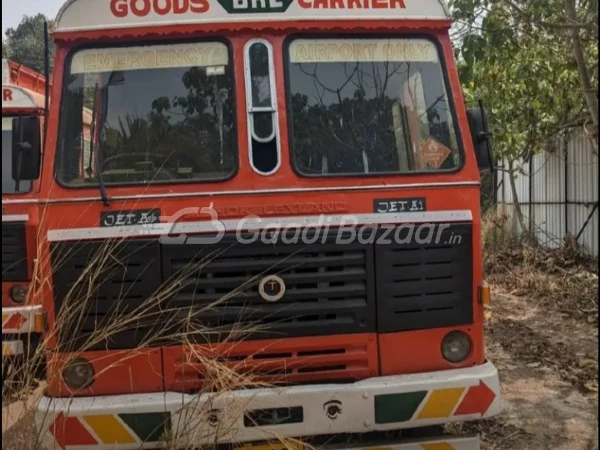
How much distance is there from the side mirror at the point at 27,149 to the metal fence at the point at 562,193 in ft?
28.3

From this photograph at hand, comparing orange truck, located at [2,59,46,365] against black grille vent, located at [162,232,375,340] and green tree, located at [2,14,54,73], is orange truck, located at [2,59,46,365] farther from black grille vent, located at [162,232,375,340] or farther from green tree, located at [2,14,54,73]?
green tree, located at [2,14,54,73]

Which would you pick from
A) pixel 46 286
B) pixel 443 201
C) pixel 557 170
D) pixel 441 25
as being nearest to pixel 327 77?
pixel 441 25

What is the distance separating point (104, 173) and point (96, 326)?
78 cm

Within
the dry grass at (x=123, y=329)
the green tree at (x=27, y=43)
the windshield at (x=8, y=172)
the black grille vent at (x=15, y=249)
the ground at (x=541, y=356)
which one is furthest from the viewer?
the green tree at (x=27, y=43)


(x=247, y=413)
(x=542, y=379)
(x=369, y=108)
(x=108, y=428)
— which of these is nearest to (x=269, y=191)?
(x=369, y=108)

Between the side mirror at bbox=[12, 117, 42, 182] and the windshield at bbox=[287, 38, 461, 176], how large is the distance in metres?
1.37

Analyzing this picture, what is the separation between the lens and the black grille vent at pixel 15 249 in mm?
5746

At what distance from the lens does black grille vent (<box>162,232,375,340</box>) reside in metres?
3.24

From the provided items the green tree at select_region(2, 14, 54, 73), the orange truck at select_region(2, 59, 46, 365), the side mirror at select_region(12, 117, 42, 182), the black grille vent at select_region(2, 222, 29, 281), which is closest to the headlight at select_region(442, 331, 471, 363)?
the side mirror at select_region(12, 117, 42, 182)

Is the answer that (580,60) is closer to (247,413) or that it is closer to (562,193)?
(247,413)

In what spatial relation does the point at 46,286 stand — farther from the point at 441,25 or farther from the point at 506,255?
the point at 506,255

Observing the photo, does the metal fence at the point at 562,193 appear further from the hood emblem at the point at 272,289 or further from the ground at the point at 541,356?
the hood emblem at the point at 272,289

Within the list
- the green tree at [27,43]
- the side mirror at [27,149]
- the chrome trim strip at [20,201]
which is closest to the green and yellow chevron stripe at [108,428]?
the side mirror at [27,149]

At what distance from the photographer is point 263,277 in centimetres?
→ 325
